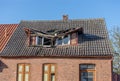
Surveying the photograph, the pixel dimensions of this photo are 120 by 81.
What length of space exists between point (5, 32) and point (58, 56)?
798cm

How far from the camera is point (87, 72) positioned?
2908 cm

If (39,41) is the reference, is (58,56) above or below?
below

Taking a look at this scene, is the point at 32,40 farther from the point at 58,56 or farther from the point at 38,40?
the point at 58,56

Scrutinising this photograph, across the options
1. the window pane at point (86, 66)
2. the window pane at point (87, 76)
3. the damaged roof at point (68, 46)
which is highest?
the damaged roof at point (68, 46)

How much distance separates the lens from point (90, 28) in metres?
33.3

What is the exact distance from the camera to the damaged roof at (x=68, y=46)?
29.7 metres

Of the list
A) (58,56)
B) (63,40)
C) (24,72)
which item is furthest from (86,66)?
(24,72)

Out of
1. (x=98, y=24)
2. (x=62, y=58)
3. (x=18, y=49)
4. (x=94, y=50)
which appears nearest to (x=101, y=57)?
(x=94, y=50)

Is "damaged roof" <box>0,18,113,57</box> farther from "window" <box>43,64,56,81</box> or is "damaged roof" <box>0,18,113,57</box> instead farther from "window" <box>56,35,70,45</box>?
"window" <box>43,64,56,81</box>

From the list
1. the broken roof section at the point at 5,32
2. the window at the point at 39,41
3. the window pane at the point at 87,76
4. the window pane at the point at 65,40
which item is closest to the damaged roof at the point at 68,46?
the window at the point at 39,41

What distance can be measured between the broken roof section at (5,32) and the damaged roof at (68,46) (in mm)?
969

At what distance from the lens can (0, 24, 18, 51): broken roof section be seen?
Answer: 109ft

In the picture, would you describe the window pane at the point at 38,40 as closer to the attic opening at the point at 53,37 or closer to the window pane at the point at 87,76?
the attic opening at the point at 53,37

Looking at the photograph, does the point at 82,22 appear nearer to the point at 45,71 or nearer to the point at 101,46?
the point at 101,46
